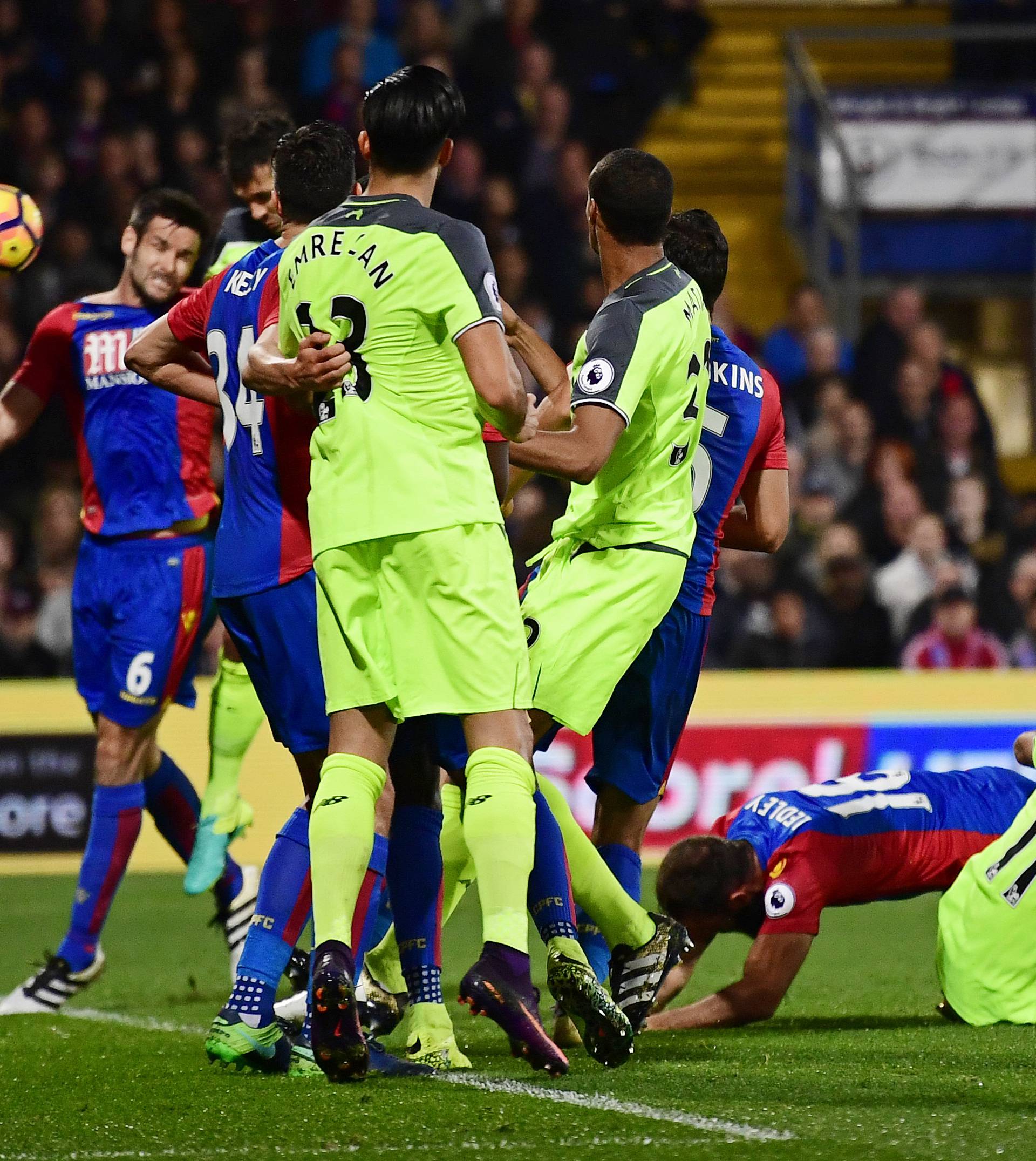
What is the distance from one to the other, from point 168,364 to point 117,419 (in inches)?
54.4

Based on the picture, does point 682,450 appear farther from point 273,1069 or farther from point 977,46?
point 977,46

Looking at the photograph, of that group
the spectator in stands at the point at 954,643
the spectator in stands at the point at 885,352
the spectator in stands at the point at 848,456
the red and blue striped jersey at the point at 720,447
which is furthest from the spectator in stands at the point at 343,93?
the red and blue striped jersey at the point at 720,447

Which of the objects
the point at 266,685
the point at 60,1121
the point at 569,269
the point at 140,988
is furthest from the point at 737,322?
the point at 60,1121

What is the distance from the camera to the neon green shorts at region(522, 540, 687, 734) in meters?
4.97

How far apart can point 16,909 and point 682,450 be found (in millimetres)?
5003

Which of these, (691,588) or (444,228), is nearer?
(444,228)

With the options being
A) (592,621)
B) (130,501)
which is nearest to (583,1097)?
(592,621)

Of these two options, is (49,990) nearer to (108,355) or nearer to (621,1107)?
(108,355)

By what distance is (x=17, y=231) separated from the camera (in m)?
6.28

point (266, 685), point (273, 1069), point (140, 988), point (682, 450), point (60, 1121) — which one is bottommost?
point (140, 988)

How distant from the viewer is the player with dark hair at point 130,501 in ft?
21.0

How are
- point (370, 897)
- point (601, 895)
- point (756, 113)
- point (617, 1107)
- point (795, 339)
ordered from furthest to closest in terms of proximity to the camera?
point (756, 113) → point (795, 339) → point (601, 895) → point (370, 897) → point (617, 1107)

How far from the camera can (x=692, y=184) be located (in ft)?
55.2

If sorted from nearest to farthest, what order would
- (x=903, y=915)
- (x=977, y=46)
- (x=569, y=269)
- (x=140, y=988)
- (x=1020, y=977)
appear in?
(x=1020, y=977), (x=140, y=988), (x=903, y=915), (x=569, y=269), (x=977, y=46)
